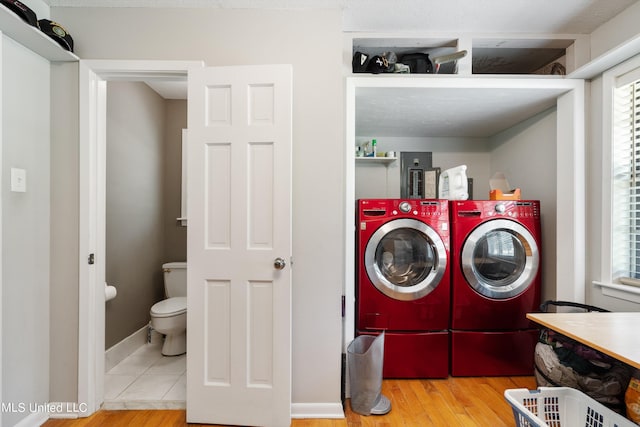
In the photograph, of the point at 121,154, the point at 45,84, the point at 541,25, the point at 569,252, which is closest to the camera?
the point at 45,84

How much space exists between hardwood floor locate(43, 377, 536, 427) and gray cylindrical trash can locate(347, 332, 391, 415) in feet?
0.14

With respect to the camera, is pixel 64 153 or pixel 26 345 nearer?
pixel 26 345

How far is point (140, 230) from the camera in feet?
8.56

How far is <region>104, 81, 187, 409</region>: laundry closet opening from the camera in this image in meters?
2.08

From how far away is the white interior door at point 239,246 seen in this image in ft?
5.24

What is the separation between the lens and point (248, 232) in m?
1.61

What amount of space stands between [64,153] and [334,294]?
1.78 meters

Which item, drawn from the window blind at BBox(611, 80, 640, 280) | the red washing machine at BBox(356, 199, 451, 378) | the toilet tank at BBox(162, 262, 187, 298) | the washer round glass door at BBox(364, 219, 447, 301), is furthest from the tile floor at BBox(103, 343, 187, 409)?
the window blind at BBox(611, 80, 640, 280)

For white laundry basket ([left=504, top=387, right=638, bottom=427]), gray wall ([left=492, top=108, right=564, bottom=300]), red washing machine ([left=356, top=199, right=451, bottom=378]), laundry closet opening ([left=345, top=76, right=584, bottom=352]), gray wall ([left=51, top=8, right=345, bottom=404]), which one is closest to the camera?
white laundry basket ([left=504, top=387, right=638, bottom=427])

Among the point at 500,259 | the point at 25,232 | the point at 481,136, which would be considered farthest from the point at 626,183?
the point at 25,232

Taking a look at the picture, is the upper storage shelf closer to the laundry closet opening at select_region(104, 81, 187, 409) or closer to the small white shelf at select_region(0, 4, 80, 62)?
the small white shelf at select_region(0, 4, 80, 62)

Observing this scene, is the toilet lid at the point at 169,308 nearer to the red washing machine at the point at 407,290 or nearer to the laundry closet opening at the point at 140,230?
the laundry closet opening at the point at 140,230

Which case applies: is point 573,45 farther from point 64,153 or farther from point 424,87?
point 64,153

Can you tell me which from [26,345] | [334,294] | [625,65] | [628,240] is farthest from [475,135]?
[26,345]
